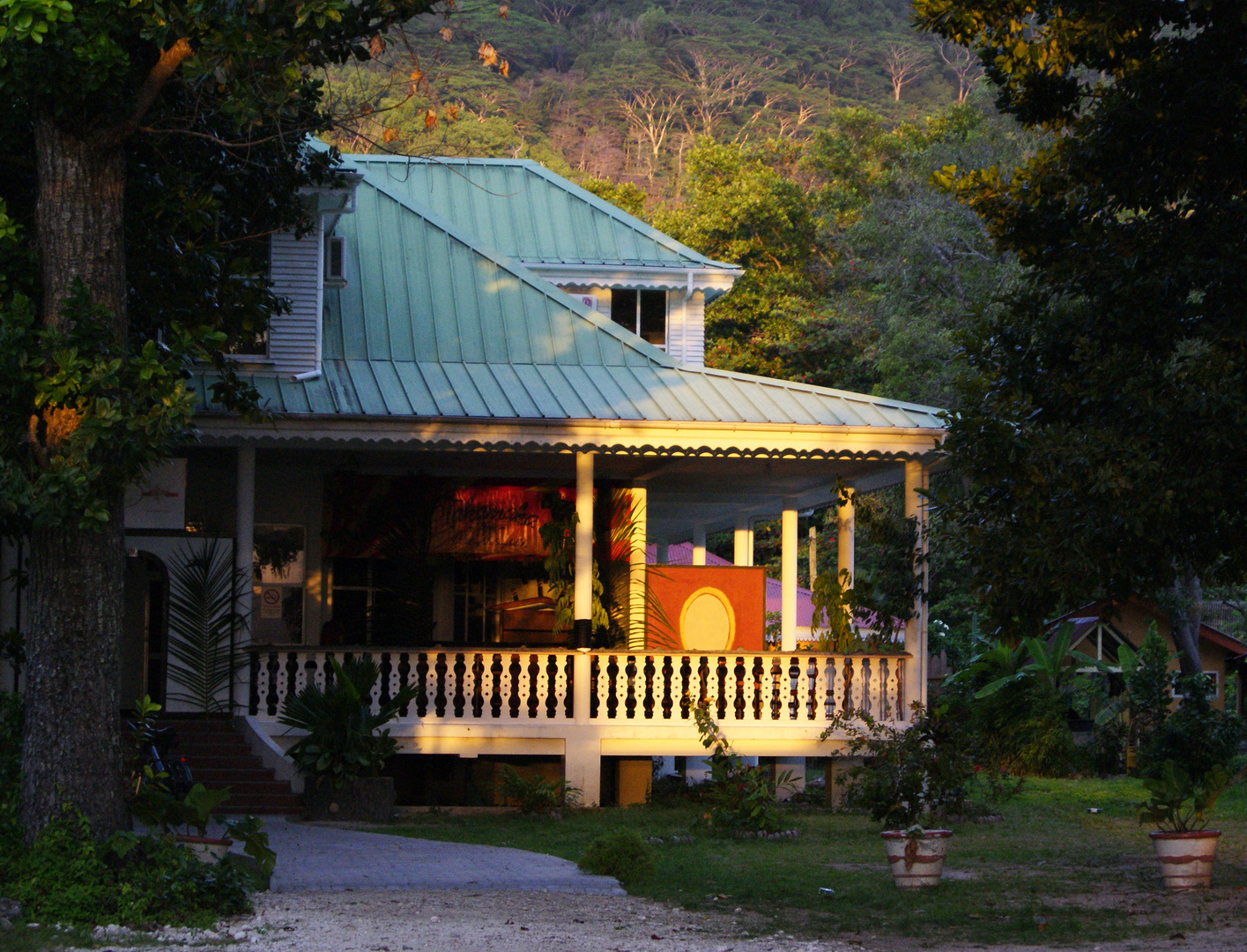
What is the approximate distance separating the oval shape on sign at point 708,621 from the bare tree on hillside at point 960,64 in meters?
67.1

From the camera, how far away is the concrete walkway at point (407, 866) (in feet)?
32.0

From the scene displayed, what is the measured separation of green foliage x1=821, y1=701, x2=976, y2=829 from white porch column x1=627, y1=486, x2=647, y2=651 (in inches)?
89.4

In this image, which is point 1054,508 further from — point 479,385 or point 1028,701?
point 1028,701

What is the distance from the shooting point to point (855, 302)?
35.8 m

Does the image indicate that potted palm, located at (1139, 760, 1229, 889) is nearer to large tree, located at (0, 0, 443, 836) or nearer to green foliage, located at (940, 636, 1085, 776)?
large tree, located at (0, 0, 443, 836)

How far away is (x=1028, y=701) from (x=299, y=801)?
1231 centimetres

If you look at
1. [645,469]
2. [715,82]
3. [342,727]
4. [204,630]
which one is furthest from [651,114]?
[342,727]

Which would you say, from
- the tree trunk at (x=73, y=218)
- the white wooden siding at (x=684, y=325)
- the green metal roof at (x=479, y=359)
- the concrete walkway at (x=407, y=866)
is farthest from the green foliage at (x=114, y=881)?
the white wooden siding at (x=684, y=325)

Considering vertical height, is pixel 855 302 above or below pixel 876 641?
above

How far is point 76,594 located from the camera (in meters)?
8.74

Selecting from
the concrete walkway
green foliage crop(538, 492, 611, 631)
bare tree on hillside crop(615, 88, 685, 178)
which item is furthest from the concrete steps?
bare tree on hillside crop(615, 88, 685, 178)

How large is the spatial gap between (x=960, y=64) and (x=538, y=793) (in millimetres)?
74210

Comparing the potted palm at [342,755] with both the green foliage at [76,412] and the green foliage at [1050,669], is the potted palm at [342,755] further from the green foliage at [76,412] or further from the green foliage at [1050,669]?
the green foliage at [1050,669]

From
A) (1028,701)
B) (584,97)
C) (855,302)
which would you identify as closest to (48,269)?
(1028,701)
